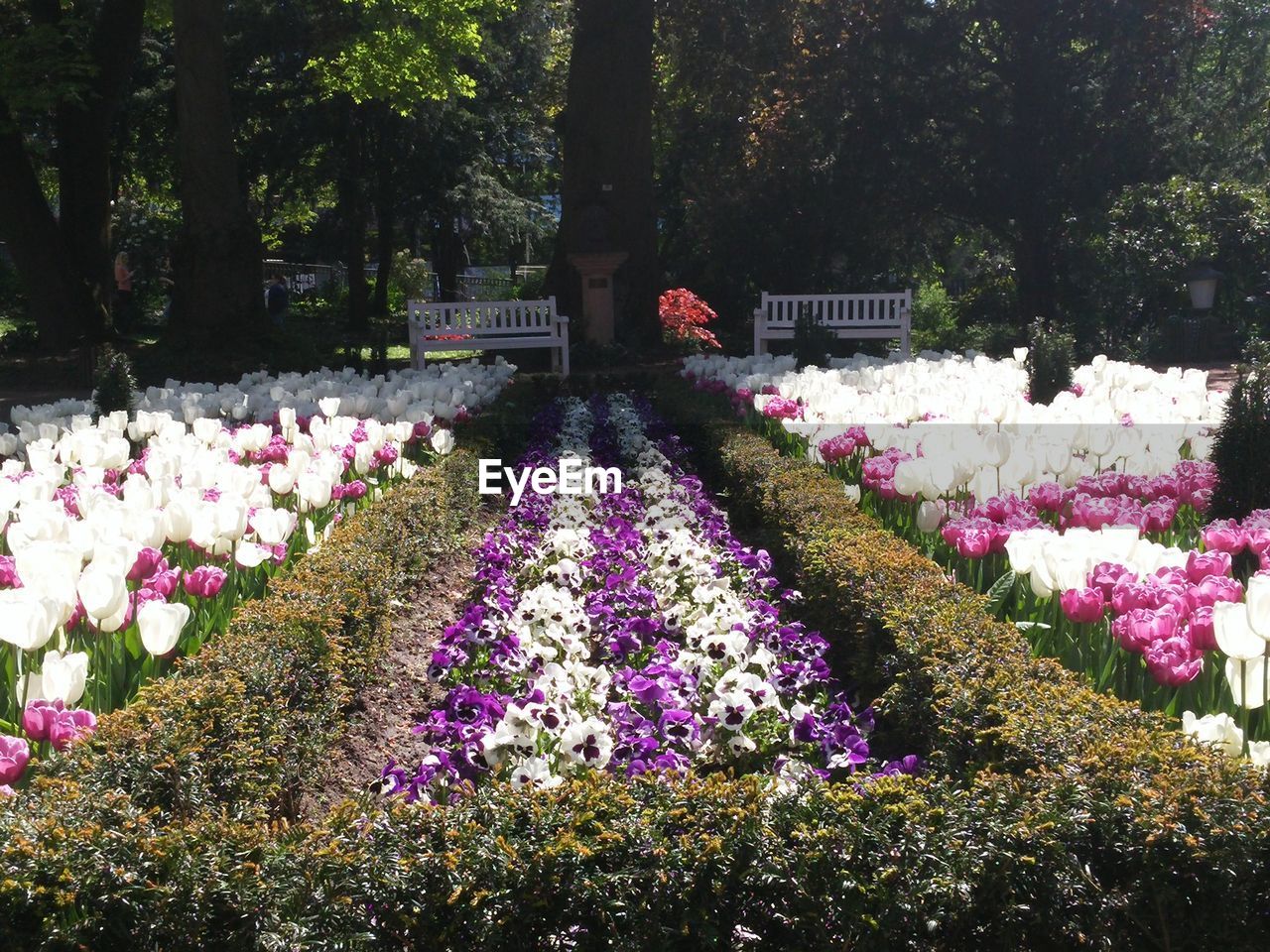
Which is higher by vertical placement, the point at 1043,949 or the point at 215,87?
the point at 215,87

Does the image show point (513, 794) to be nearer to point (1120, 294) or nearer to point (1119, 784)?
point (1119, 784)

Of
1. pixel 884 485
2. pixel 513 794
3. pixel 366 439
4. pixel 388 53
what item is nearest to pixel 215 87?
pixel 388 53

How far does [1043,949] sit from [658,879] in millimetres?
809

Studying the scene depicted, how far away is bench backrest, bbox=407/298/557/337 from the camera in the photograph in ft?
52.6

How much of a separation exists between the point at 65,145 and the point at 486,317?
29.1 feet

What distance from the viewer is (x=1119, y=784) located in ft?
8.92

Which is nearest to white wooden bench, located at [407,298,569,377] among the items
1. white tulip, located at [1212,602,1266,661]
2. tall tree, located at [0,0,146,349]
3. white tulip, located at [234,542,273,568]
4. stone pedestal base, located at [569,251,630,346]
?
stone pedestal base, located at [569,251,630,346]

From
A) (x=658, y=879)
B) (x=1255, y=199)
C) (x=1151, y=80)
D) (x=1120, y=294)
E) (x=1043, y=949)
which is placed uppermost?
(x=1151, y=80)

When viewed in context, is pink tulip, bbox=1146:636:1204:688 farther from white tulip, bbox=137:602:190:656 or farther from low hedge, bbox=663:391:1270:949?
white tulip, bbox=137:602:190:656

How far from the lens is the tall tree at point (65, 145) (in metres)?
17.2

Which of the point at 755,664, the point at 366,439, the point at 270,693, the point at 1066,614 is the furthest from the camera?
the point at 366,439

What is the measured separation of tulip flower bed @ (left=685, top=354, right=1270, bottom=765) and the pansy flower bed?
0.73 metres

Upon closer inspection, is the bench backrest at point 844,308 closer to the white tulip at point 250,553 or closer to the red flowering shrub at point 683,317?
the red flowering shrub at point 683,317

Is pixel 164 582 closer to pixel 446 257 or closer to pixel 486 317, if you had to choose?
pixel 486 317
